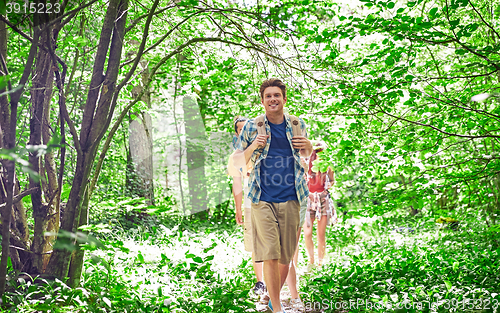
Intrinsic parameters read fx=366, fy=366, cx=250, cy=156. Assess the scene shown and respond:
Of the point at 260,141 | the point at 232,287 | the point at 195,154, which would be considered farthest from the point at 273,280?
the point at 195,154

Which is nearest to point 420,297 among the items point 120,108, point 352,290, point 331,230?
point 352,290

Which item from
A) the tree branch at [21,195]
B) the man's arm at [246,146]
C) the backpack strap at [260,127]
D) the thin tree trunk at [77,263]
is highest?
the backpack strap at [260,127]

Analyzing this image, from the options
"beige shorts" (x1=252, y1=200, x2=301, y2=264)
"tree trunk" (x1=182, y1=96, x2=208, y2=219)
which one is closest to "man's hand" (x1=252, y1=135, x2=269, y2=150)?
"beige shorts" (x1=252, y1=200, x2=301, y2=264)

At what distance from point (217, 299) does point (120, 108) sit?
4.10 meters

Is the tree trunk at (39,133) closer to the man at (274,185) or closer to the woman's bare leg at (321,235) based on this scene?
the man at (274,185)

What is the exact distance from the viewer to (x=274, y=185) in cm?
319

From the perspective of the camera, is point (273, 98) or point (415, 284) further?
point (415, 284)

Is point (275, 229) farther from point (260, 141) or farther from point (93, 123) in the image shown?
point (93, 123)

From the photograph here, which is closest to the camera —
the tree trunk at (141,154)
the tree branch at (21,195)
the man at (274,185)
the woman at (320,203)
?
the tree branch at (21,195)

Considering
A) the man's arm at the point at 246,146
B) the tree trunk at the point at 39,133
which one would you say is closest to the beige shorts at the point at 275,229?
the man's arm at the point at 246,146

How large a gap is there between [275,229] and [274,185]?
1.23 ft

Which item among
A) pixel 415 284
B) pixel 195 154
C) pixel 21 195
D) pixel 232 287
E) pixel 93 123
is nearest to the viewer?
pixel 21 195

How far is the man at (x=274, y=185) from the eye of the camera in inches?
121

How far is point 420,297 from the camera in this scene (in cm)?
316
